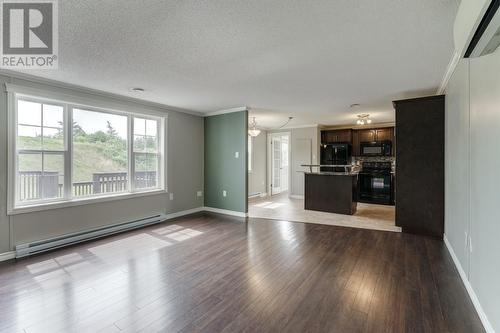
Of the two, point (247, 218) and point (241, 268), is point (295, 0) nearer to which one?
point (241, 268)

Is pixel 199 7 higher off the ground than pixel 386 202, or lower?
higher

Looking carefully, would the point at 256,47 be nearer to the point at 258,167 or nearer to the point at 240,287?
the point at 240,287

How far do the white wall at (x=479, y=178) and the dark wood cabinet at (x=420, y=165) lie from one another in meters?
0.84

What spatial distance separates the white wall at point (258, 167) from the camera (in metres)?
7.91

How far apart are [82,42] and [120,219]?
119 inches

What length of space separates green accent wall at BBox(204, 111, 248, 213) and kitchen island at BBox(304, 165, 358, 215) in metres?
Answer: 1.70

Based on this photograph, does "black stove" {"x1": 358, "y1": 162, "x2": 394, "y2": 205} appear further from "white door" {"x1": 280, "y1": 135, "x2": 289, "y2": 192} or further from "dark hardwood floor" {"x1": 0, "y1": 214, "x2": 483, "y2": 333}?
"white door" {"x1": 280, "y1": 135, "x2": 289, "y2": 192}

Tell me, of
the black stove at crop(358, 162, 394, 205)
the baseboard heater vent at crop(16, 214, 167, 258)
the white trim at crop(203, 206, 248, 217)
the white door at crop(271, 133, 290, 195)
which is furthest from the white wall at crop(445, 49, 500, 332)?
the white door at crop(271, 133, 290, 195)

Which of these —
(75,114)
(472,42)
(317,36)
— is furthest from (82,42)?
(472,42)

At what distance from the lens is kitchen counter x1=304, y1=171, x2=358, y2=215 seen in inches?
209

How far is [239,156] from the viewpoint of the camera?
17.4 feet

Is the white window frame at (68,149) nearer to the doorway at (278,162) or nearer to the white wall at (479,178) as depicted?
the doorway at (278,162)

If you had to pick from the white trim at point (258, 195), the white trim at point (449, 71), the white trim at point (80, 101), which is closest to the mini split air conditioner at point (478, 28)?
the white trim at point (449, 71)

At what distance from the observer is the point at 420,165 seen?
3.89 metres
